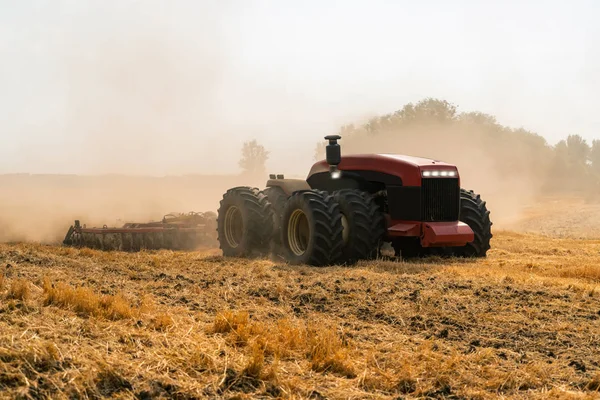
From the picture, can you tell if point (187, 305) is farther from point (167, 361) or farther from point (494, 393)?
point (494, 393)

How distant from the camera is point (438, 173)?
40.6ft

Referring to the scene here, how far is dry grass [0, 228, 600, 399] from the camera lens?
4.93 meters

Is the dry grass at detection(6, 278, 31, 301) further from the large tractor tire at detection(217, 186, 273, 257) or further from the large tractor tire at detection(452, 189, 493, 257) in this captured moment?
the large tractor tire at detection(452, 189, 493, 257)

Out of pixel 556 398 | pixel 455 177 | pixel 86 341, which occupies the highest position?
pixel 455 177

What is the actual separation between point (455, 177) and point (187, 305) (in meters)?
6.48

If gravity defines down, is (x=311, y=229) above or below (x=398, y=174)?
below

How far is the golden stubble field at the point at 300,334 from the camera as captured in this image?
4930 mm

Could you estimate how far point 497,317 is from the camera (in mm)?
7500

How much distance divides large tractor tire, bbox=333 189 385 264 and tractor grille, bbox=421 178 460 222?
2.79 ft

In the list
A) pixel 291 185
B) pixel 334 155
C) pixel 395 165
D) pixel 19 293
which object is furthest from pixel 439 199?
pixel 19 293

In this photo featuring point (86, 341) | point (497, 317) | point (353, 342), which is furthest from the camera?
point (497, 317)

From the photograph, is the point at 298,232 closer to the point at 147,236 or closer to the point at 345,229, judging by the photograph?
the point at 345,229

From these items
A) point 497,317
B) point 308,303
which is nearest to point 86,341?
point 308,303

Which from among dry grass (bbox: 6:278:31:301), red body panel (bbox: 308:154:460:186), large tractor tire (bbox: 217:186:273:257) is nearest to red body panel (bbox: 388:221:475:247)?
red body panel (bbox: 308:154:460:186)
